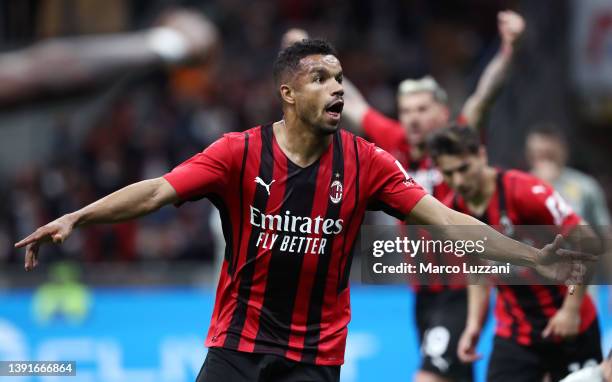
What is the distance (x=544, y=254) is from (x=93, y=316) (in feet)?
24.6

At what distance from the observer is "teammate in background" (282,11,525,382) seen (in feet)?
18.8

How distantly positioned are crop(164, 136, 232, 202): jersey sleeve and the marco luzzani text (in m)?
0.61

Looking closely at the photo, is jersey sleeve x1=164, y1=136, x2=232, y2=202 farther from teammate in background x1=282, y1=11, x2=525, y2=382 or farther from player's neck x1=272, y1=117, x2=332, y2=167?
teammate in background x1=282, y1=11, x2=525, y2=382

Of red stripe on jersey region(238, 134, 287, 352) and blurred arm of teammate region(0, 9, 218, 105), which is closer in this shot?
blurred arm of teammate region(0, 9, 218, 105)

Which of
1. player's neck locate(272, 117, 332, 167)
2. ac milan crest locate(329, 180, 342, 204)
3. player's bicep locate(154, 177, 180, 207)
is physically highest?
player's neck locate(272, 117, 332, 167)

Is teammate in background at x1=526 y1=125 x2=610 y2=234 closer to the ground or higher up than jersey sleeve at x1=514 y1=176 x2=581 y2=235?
higher up

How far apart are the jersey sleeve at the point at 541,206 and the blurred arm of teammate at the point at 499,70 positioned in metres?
1.15

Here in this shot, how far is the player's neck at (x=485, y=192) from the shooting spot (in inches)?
195

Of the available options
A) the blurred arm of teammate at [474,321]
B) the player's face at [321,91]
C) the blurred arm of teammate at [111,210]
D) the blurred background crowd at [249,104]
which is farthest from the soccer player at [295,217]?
the blurred background crowd at [249,104]

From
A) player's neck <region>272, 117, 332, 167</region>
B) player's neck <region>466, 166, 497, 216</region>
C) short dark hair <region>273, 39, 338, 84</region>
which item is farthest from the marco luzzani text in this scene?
player's neck <region>466, 166, 497, 216</region>

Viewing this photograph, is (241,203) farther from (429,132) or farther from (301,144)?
(429,132)

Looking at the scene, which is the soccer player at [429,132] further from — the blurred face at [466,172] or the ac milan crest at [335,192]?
the ac milan crest at [335,192]

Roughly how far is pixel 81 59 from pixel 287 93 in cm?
267

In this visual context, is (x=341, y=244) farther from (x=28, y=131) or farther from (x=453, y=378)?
(x=28, y=131)
